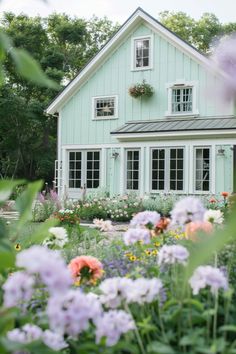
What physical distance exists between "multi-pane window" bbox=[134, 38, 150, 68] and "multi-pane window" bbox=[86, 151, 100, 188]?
11.0 feet

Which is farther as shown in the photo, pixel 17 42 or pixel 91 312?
pixel 17 42

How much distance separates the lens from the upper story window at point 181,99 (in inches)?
641

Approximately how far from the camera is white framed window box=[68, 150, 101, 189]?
17391 millimetres

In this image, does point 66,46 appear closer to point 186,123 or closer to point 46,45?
point 46,45

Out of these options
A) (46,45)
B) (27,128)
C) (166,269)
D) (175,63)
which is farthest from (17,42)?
(166,269)

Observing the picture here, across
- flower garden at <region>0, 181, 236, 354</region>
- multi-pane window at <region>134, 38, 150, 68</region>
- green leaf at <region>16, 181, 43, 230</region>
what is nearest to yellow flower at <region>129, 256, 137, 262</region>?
flower garden at <region>0, 181, 236, 354</region>

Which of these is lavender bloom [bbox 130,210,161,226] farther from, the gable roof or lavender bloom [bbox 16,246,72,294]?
the gable roof

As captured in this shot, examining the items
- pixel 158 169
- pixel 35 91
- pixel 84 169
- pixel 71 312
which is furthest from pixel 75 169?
pixel 71 312

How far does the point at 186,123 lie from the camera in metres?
15.8

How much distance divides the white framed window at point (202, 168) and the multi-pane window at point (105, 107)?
11.6 ft

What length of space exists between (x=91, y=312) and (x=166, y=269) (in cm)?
111

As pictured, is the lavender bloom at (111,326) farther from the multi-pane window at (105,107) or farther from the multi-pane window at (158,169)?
the multi-pane window at (105,107)

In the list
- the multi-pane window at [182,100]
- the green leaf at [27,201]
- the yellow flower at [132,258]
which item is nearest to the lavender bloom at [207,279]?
the green leaf at [27,201]

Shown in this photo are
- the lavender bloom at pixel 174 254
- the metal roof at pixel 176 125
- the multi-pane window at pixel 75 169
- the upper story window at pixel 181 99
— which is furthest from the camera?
the multi-pane window at pixel 75 169
